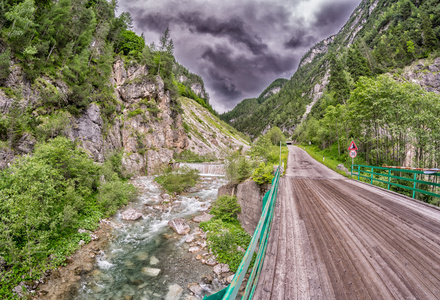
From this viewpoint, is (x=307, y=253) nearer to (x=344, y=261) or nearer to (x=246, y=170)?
(x=344, y=261)

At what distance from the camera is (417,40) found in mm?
51219

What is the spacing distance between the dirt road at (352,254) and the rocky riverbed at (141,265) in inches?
260

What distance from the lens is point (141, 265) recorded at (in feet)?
34.7

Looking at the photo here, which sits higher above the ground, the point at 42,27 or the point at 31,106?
the point at 42,27

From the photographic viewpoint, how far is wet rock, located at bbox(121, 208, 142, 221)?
646 inches

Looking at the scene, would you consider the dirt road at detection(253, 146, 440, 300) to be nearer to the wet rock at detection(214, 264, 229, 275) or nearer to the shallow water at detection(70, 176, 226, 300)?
the wet rock at detection(214, 264, 229, 275)

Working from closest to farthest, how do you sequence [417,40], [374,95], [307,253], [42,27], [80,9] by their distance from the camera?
[307,253] < [374,95] < [42,27] < [80,9] < [417,40]

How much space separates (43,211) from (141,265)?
21.9ft

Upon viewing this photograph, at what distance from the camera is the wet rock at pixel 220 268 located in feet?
32.1

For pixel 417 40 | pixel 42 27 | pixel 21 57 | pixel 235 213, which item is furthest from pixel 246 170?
pixel 417 40

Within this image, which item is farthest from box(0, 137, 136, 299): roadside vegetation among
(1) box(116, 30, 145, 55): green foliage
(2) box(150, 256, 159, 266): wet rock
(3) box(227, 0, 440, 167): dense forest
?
(1) box(116, 30, 145, 55): green foliage

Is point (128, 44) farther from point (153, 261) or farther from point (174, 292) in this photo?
point (174, 292)

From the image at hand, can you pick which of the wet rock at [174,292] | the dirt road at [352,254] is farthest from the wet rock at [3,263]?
the dirt road at [352,254]

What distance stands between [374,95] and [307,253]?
74.7 ft
